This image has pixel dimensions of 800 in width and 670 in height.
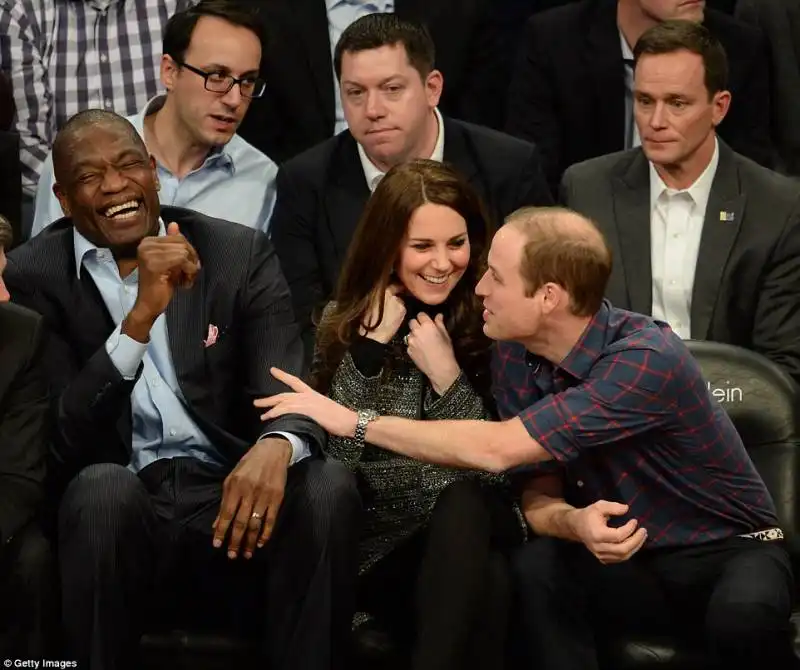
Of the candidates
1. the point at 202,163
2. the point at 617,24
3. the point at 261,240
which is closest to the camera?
the point at 261,240

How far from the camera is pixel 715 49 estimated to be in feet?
12.8

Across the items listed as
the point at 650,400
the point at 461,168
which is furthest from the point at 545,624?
the point at 461,168

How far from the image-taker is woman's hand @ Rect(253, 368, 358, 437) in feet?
9.87

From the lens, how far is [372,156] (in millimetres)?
3918

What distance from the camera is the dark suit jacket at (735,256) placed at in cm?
364

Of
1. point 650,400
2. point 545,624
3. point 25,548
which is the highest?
point 650,400

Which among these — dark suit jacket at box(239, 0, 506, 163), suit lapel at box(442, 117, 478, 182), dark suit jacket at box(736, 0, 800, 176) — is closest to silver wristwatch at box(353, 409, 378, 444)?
suit lapel at box(442, 117, 478, 182)

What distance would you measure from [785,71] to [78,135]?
2073 mm

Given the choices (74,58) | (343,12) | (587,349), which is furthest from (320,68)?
(587,349)

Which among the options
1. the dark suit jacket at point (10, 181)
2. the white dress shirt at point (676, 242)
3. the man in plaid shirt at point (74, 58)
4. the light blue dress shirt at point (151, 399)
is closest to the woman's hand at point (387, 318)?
the light blue dress shirt at point (151, 399)

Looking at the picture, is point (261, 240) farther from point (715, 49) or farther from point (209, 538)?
point (715, 49)

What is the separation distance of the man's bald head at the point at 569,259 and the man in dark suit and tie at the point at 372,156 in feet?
2.82

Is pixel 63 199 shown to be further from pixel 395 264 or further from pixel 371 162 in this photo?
pixel 371 162

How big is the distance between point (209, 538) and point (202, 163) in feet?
4.24
